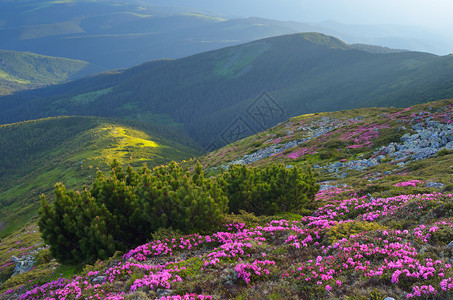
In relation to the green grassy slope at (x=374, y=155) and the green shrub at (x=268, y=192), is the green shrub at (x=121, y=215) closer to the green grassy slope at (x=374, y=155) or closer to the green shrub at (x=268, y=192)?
the green shrub at (x=268, y=192)

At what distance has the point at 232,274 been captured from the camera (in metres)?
10.3

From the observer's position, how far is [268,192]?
66.5 feet

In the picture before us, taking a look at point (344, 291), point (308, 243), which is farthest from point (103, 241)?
point (344, 291)

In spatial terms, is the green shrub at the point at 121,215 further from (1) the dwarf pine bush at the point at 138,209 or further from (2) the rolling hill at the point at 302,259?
(2) the rolling hill at the point at 302,259

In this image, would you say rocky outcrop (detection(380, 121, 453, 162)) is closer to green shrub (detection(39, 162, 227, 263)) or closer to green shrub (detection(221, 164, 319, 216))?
green shrub (detection(221, 164, 319, 216))

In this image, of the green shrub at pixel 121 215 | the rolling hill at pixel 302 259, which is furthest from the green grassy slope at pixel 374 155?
the green shrub at pixel 121 215

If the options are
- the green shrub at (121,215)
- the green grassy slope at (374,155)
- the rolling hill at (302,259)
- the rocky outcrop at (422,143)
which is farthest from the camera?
the rocky outcrop at (422,143)

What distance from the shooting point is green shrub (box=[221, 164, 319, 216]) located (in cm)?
1973

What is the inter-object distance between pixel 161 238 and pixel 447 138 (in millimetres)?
37378

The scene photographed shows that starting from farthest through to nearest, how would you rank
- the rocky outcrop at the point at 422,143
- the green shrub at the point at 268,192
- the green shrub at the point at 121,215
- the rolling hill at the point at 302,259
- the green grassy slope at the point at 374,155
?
the rocky outcrop at the point at 422,143 → the green grassy slope at the point at 374,155 → the green shrub at the point at 268,192 → the green shrub at the point at 121,215 → the rolling hill at the point at 302,259

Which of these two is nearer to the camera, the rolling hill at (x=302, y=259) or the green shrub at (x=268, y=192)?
the rolling hill at (x=302, y=259)

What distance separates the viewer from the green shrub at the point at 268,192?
19734 mm

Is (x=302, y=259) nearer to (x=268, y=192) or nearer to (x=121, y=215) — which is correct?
(x=268, y=192)

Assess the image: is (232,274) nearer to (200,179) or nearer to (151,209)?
(151,209)
